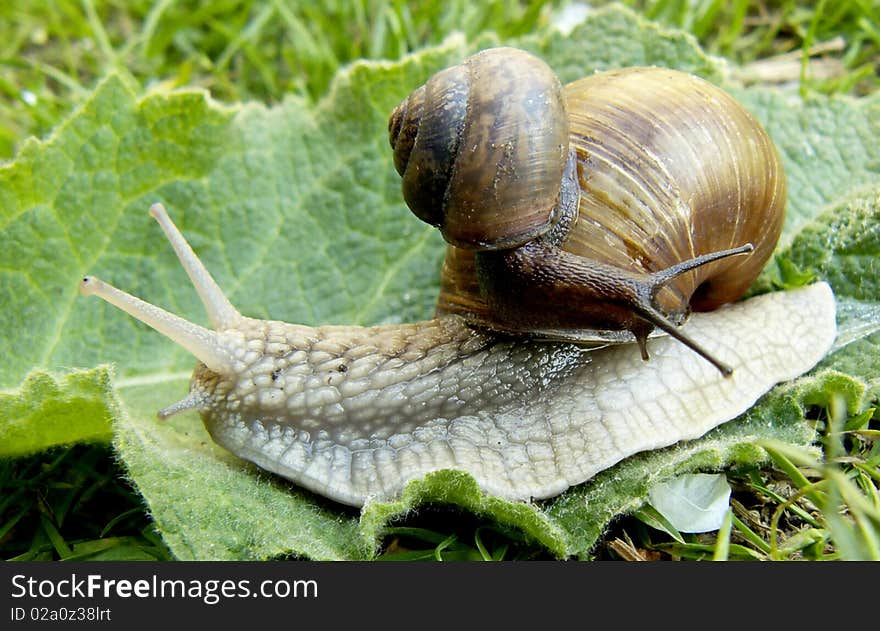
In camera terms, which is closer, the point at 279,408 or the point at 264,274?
the point at 279,408

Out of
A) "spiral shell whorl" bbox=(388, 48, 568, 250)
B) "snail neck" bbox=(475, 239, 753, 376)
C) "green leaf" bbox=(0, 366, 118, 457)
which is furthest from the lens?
"snail neck" bbox=(475, 239, 753, 376)

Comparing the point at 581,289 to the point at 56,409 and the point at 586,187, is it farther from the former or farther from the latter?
the point at 56,409

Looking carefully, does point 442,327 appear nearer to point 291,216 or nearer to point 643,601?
point 291,216

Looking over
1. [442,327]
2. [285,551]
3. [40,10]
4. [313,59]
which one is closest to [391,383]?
[442,327]

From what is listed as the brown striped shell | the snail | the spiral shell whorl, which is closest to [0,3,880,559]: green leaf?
the snail

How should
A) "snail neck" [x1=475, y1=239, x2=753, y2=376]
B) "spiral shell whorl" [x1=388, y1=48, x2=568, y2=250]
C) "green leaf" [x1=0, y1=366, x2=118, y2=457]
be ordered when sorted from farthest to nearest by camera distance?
"snail neck" [x1=475, y1=239, x2=753, y2=376] → "spiral shell whorl" [x1=388, y1=48, x2=568, y2=250] → "green leaf" [x1=0, y1=366, x2=118, y2=457]

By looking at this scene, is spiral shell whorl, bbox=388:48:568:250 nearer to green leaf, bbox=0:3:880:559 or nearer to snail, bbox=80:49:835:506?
snail, bbox=80:49:835:506

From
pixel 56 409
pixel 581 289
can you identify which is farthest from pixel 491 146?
pixel 56 409
